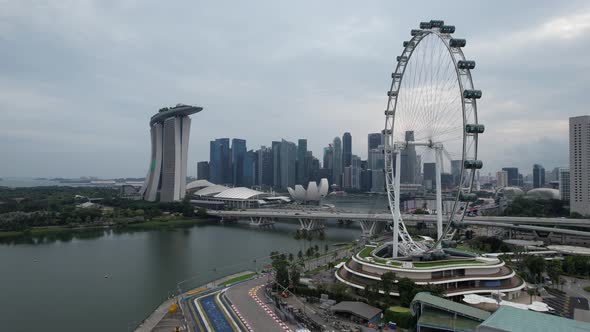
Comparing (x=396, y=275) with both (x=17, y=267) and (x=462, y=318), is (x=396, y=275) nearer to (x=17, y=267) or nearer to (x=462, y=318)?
(x=462, y=318)

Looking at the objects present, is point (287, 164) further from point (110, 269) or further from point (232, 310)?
point (232, 310)

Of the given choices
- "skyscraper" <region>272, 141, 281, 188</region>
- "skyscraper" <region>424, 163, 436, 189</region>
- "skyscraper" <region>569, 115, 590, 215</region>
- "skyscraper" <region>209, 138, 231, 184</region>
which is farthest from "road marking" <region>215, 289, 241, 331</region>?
"skyscraper" <region>209, 138, 231, 184</region>

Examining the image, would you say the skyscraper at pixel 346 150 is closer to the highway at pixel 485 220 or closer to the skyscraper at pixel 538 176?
the skyscraper at pixel 538 176

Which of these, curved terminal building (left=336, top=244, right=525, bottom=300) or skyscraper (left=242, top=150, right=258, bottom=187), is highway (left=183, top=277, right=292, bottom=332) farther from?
skyscraper (left=242, top=150, right=258, bottom=187)

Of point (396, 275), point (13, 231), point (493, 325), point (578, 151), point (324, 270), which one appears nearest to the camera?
point (493, 325)

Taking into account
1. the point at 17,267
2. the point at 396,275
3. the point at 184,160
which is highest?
the point at 184,160

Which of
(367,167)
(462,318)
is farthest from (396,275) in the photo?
(367,167)

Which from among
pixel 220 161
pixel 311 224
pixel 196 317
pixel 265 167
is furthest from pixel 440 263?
pixel 220 161
